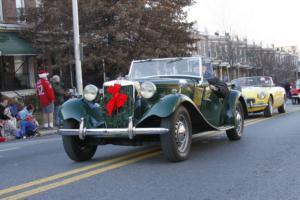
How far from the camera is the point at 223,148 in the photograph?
916cm

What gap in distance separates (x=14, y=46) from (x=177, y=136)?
1649 centimetres

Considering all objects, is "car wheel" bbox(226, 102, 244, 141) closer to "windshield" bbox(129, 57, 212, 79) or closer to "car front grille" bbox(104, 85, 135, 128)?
"windshield" bbox(129, 57, 212, 79)

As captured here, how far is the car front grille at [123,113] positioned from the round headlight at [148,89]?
0.64 ft

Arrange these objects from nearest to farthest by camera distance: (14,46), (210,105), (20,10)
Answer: (210,105)
(14,46)
(20,10)

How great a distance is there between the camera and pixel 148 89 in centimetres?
751

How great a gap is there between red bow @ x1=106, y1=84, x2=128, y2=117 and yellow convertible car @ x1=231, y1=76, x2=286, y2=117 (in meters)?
8.59

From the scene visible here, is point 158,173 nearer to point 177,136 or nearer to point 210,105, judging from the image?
point 177,136

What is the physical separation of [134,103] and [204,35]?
46308 mm

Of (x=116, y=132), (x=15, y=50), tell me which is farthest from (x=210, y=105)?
(x=15, y=50)

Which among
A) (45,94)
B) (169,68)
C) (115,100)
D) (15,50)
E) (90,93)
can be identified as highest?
(15,50)

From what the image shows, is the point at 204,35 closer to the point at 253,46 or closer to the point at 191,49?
the point at 253,46

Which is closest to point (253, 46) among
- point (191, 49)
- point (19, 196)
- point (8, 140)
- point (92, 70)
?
point (191, 49)

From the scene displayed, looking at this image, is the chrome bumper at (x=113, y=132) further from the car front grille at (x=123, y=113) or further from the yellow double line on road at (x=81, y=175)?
the yellow double line on road at (x=81, y=175)

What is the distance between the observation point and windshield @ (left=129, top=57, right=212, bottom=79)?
30.9 ft
